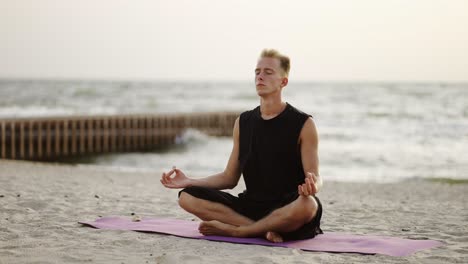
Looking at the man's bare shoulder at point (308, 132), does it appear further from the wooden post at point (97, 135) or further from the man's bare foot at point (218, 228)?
the wooden post at point (97, 135)

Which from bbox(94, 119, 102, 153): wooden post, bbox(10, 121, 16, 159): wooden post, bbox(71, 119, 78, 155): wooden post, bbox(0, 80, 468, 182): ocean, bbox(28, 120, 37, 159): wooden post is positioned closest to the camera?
bbox(0, 80, 468, 182): ocean

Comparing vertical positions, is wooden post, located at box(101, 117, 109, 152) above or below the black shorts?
below

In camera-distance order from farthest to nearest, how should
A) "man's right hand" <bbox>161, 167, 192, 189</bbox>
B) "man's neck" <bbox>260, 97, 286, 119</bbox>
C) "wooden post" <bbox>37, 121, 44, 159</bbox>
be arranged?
"wooden post" <bbox>37, 121, 44, 159</bbox> → "man's right hand" <bbox>161, 167, 192, 189</bbox> → "man's neck" <bbox>260, 97, 286, 119</bbox>

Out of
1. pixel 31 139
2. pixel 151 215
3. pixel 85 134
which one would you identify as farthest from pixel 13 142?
pixel 151 215

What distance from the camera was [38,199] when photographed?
24.0 ft

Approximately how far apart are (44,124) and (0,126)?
1690 millimetres

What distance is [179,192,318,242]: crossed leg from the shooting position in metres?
5.01

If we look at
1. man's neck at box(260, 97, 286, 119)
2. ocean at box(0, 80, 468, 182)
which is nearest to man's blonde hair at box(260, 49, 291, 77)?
man's neck at box(260, 97, 286, 119)

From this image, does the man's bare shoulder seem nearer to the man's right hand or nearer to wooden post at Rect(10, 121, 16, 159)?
the man's right hand

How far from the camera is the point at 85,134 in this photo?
68.3ft

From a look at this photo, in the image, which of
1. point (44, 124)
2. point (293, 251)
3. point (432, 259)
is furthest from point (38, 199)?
point (44, 124)

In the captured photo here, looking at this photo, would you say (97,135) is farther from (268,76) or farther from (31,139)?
(268,76)

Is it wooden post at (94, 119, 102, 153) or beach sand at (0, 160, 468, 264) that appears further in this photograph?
wooden post at (94, 119, 102, 153)

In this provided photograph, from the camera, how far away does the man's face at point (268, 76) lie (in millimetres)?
→ 5180
